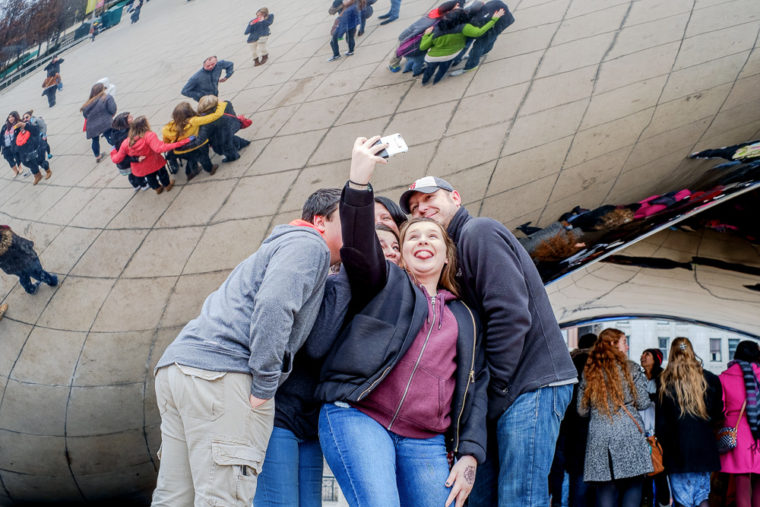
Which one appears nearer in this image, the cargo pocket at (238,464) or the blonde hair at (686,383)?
the cargo pocket at (238,464)

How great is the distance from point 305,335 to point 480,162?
1.38 metres

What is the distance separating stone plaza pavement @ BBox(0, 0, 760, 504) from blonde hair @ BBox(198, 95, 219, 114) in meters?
0.07

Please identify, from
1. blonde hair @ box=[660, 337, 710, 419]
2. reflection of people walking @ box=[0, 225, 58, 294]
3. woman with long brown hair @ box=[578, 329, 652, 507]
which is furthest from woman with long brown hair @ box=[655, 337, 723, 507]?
reflection of people walking @ box=[0, 225, 58, 294]

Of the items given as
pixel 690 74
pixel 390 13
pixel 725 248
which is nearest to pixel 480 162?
pixel 390 13

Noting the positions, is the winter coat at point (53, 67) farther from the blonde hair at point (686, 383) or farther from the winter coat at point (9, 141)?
the blonde hair at point (686, 383)

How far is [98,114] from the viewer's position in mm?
3043

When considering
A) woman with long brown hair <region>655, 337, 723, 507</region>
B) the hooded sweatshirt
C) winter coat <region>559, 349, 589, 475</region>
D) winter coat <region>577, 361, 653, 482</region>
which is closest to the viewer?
the hooded sweatshirt

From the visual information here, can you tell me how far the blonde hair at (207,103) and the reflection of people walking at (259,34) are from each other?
265 millimetres

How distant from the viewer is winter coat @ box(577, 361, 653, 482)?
4.66 m

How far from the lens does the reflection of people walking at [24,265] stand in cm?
299

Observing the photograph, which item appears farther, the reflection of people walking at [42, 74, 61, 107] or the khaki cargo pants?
the reflection of people walking at [42, 74, 61, 107]

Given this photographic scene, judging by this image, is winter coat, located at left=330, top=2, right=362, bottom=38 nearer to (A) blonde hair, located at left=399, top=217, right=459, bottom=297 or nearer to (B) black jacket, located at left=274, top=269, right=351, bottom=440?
(A) blonde hair, located at left=399, top=217, right=459, bottom=297

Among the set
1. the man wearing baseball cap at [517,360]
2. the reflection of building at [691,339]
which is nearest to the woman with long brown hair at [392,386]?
the man wearing baseball cap at [517,360]

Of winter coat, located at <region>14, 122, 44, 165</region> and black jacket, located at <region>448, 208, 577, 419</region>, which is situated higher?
winter coat, located at <region>14, 122, 44, 165</region>
